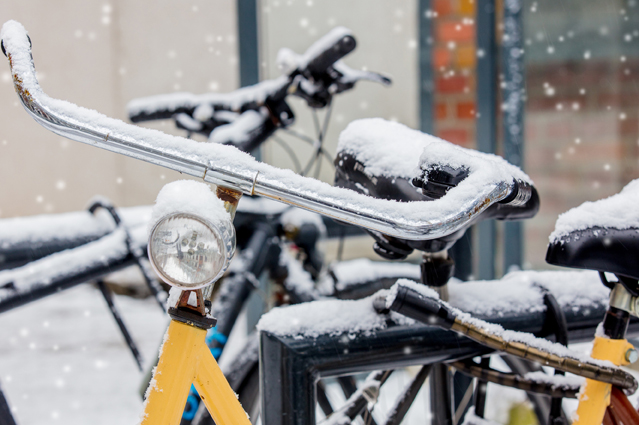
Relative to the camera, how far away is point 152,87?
8.55ft

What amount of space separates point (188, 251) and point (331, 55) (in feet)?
2.55

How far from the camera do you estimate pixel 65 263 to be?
116 centimetres

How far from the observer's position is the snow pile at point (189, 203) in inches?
18.5

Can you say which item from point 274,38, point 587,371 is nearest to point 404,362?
point 587,371

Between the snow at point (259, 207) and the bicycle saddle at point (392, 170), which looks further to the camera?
the snow at point (259, 207)

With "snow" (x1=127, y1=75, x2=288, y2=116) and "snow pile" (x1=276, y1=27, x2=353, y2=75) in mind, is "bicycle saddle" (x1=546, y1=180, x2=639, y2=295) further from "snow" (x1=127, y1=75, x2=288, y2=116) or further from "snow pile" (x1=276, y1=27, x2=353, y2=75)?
"snow" (x1=127, y1=75, x2=288, y2=116)

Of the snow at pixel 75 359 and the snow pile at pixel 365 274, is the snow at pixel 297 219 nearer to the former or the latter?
the snow pile at pixel 365 274

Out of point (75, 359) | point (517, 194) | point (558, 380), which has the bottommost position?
point (75, 359)

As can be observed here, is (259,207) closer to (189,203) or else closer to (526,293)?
(526,293)

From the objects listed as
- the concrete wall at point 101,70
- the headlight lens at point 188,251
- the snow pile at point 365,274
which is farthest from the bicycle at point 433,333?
the concrete wall at point 101,70

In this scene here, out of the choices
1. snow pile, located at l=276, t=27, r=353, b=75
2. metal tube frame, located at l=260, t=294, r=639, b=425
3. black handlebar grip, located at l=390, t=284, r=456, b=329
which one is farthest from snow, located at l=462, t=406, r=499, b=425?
snow pile, located at l=276, t=27, r=353, b=75

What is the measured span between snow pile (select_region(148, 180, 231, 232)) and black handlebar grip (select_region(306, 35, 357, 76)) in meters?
0.73

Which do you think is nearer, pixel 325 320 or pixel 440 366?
pixel 325 320

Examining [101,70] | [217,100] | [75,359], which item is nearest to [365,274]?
[217,100]
